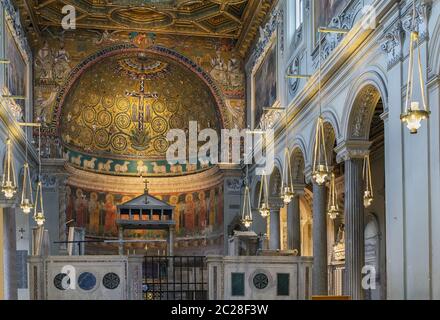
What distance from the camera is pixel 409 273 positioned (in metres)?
12.0

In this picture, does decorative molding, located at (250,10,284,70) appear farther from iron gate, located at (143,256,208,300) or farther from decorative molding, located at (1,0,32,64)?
decorative molding, located at (1,0,32,64)

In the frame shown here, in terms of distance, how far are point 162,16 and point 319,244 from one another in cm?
1297

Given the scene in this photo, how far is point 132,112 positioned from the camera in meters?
30.9

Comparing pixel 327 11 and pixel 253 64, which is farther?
pixel 253 64

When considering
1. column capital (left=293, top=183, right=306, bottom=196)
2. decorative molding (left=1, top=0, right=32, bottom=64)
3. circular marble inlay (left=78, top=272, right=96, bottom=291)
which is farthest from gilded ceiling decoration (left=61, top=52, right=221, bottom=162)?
circular marble inlay (left=78, top=272, right=96, bottom=291)

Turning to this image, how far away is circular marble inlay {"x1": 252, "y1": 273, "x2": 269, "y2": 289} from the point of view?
14.6 m

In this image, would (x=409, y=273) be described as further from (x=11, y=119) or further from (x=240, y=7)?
(x=240, y=7)

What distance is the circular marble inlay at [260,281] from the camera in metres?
14.6

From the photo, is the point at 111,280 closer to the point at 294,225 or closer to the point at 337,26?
the point at 337,26

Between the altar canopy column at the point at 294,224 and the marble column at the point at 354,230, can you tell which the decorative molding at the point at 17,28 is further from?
the marble column at the point at 354,230

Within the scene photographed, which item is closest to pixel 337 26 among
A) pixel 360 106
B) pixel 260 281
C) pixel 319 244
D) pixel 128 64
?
pixel 360 106

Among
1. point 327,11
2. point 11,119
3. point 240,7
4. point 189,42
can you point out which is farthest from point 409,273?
point 189,42

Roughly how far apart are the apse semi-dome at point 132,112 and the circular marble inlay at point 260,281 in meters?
14.7

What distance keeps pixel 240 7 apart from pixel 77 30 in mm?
6318
